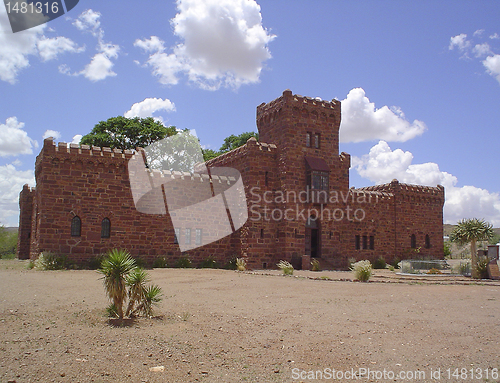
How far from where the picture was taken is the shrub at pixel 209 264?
2311 cm

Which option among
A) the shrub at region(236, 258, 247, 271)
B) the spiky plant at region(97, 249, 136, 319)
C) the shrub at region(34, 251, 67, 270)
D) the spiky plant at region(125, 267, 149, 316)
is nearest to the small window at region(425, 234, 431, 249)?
the shrub at region(236, 258, 247, 271)

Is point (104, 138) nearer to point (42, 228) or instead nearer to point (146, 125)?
point (146, 125)

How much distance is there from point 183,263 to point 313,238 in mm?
8032

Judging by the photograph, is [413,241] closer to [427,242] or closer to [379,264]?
[427,242]

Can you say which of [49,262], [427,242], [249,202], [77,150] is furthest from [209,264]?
[427,242]

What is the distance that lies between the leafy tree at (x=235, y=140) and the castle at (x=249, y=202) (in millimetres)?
21149

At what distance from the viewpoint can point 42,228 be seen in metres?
19.2

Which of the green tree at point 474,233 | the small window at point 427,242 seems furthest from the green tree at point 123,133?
the green tree at point 474,233

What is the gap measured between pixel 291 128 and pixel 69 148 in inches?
474

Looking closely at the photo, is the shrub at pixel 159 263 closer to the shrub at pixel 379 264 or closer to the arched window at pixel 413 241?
the shrub at pixel 379 264

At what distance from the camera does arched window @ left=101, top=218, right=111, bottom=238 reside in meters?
20.8

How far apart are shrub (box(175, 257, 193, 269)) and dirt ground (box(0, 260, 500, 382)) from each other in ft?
33.3

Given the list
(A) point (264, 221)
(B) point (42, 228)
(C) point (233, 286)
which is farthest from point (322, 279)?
(B) point (42, 228)

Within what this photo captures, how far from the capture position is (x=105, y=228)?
821 inches
